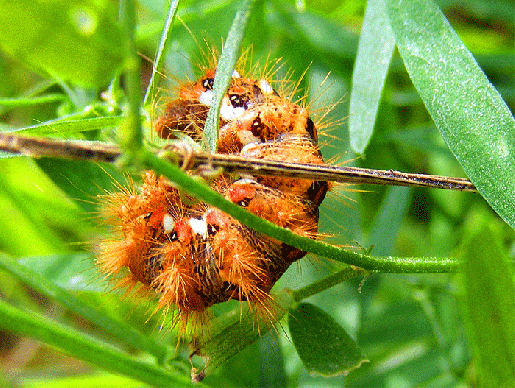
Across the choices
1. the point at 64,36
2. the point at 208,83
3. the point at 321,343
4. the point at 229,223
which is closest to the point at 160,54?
A: the point at 208,83

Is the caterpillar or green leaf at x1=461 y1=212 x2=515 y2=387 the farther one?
the caterpillar

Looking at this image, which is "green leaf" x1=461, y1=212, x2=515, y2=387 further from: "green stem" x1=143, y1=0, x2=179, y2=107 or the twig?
"green stem" x1=143, y1=0, x2=179, y2=107

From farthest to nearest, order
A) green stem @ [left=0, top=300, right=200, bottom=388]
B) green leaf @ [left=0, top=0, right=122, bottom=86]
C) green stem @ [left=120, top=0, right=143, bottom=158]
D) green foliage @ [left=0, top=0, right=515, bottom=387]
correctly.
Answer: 1. green leaf @ [left=0, top=0, right=122, bottom=86]
2. green foliage @ [left=0, top=0, right=515, bottom=387]
3. green stem @ [left=0, top=300, right=200, bottom=388]
4. green stem @ [left=120, top=0, right=143, bottom=158]

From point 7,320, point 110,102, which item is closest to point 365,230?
point 110,102

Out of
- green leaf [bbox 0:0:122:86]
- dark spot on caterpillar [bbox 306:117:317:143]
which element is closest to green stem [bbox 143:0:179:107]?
green leaf [bbox 0:0:122:86]

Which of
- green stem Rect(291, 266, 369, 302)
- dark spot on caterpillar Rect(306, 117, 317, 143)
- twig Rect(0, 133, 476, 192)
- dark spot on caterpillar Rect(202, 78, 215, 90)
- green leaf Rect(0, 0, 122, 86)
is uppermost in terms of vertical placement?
green leaf Rect(0, 0, 122, 86)

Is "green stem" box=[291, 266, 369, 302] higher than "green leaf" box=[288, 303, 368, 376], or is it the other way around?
"green stem" box=[291, 266, 369, 302]

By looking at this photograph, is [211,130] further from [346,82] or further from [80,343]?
[346,82]

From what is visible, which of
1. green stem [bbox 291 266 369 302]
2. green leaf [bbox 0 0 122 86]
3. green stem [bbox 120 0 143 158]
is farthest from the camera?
green leaf [bbox 0 0 122 86]
